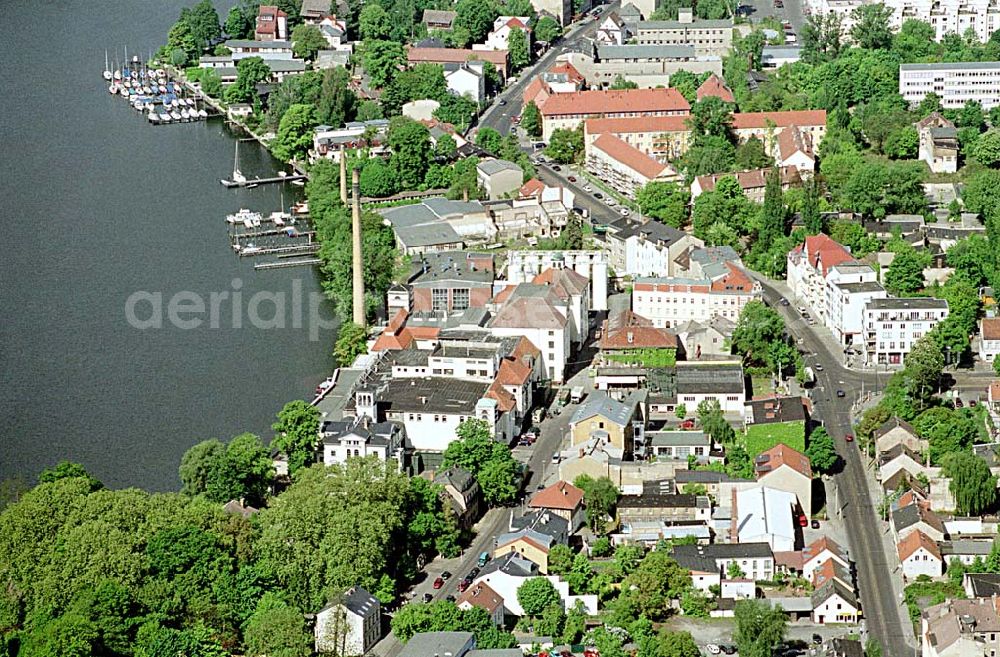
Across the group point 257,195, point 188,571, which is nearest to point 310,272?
point 257,195

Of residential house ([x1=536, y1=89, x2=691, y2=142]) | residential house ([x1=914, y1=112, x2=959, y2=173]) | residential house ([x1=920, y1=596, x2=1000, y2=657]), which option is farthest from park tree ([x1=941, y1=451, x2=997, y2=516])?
residential house ([x1=536, y1=89, x2=691, y2=142])

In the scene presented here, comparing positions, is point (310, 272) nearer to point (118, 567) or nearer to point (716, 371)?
point (716, 371)

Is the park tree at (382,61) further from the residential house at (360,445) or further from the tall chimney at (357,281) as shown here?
the residential house at (360,445)

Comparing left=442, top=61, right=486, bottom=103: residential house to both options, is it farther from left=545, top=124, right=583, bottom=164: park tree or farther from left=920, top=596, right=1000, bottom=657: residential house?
left=920, top=596, right=1000, bottom=657: residential house

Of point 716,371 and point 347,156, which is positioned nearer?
point 716,371

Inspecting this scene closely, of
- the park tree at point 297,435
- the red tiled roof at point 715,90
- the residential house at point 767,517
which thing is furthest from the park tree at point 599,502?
the red tiled roof at point 715,90

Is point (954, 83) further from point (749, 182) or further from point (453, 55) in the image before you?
point (453, 55)

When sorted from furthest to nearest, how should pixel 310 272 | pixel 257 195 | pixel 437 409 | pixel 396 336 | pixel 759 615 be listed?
pixel 257 195
pixel 310 272
pixel 396 336
pixel 437 409
pixel 759 615
